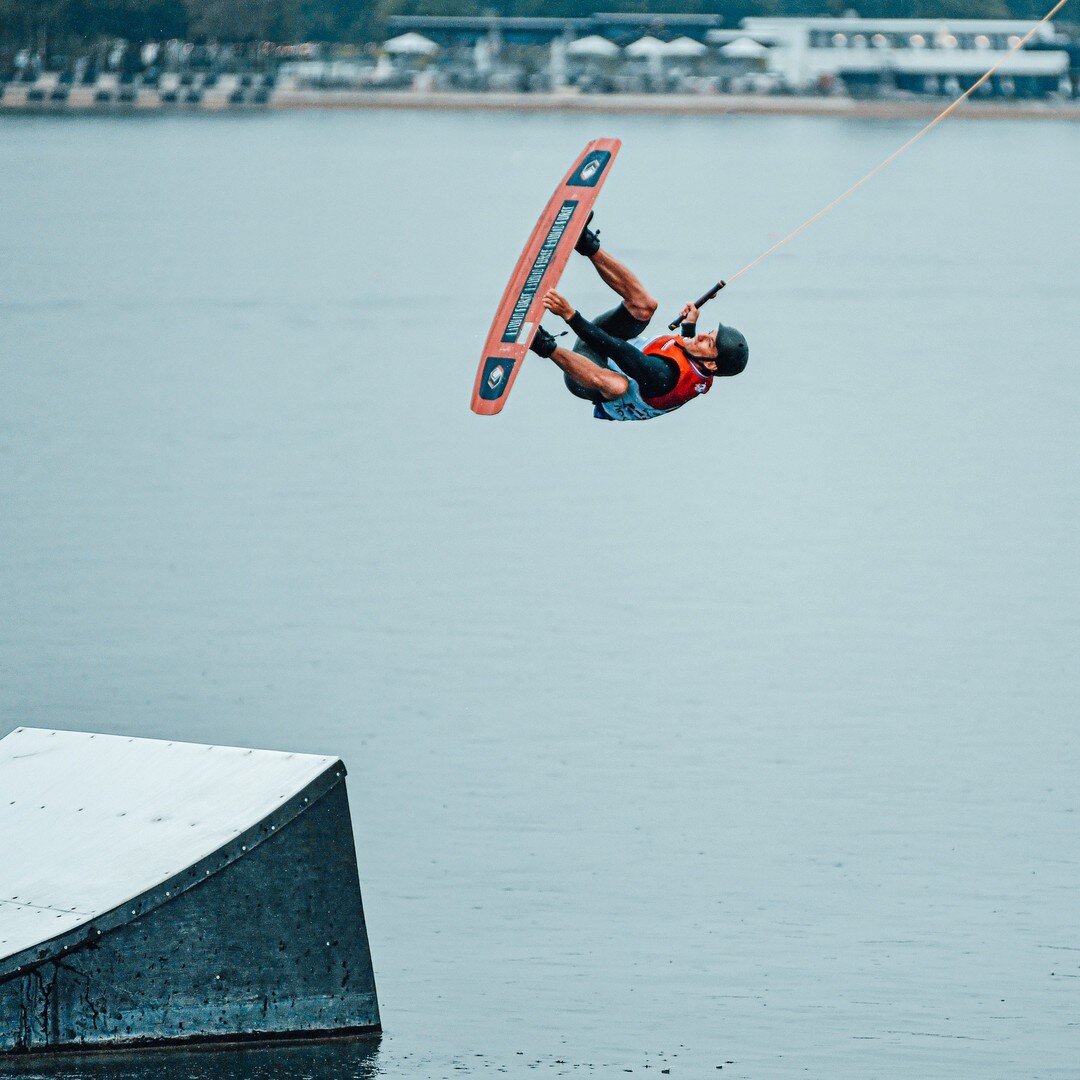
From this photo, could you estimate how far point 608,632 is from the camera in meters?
44.5

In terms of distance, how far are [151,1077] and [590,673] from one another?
21399 mm

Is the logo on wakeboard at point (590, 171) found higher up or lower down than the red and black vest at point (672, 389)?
higher up

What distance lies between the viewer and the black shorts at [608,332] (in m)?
18.1

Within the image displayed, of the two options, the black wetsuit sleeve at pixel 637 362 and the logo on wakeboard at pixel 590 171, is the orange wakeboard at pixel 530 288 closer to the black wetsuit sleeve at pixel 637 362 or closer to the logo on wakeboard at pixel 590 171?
the logo on wakeboard at pixel 590 171

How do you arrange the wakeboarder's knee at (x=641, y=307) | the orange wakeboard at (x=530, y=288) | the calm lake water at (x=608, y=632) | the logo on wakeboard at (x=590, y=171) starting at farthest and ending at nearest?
the calm lake water at (x=608, y=632) → the logo on wakeboard at (x=590, y=171) → the wakeboarder's knee at (x=641, y=307) → the orange wakeboard at (x=530, y=288)

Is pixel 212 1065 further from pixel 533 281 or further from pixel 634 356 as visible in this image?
pixel 533 281

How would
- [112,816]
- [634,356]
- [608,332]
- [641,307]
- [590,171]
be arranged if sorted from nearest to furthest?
[634,356], [641,307], [608,332], [590,171], [112,816]

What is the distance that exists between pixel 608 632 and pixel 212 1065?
80.8 ft

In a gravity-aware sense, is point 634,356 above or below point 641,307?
below

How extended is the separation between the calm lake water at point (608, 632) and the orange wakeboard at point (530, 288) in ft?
21.5

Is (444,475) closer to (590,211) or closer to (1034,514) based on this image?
(1034,514)

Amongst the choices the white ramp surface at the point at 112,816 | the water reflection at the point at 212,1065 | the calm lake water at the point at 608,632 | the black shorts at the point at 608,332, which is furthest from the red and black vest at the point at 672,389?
the calm lake water at the point at 608,632

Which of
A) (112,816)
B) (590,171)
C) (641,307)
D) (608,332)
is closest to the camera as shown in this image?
(641,307)

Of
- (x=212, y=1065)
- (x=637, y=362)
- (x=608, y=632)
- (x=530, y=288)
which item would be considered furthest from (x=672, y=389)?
(x=608, y=632)
